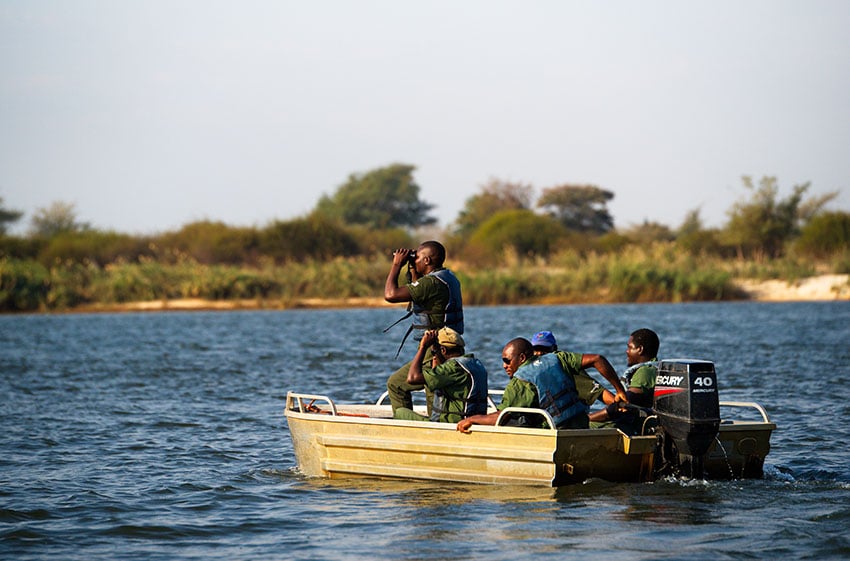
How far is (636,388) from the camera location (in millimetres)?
11445

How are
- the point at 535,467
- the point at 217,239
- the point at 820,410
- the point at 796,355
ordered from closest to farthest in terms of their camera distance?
1. the point at 535,467
2. the point at 820,410
3. the point at 796,355
4. the point at 217,239

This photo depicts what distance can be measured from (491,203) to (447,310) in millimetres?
78224

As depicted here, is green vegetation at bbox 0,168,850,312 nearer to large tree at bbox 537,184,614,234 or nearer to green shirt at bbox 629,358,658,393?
large tree at bbox 537,184,614,234

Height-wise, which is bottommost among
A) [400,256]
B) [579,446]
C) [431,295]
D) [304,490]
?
[304,490]

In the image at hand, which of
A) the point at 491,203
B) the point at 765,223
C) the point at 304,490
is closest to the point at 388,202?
the point at 491,203

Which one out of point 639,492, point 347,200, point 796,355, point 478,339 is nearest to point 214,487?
point 639,492

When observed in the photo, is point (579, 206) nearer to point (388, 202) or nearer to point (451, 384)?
point (388, 202)

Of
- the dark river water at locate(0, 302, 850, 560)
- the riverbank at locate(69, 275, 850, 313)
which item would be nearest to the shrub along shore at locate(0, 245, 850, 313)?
the riverbank at locate(69, 275, 850, 313)

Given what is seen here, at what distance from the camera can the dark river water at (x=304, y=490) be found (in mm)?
9641

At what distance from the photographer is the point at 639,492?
437 inches

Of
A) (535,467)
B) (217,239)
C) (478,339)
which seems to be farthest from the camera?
(217,239)

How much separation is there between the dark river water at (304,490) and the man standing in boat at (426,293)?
4.72 feet

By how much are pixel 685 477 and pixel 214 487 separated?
449 cm

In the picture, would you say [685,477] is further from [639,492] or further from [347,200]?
[347,200]
